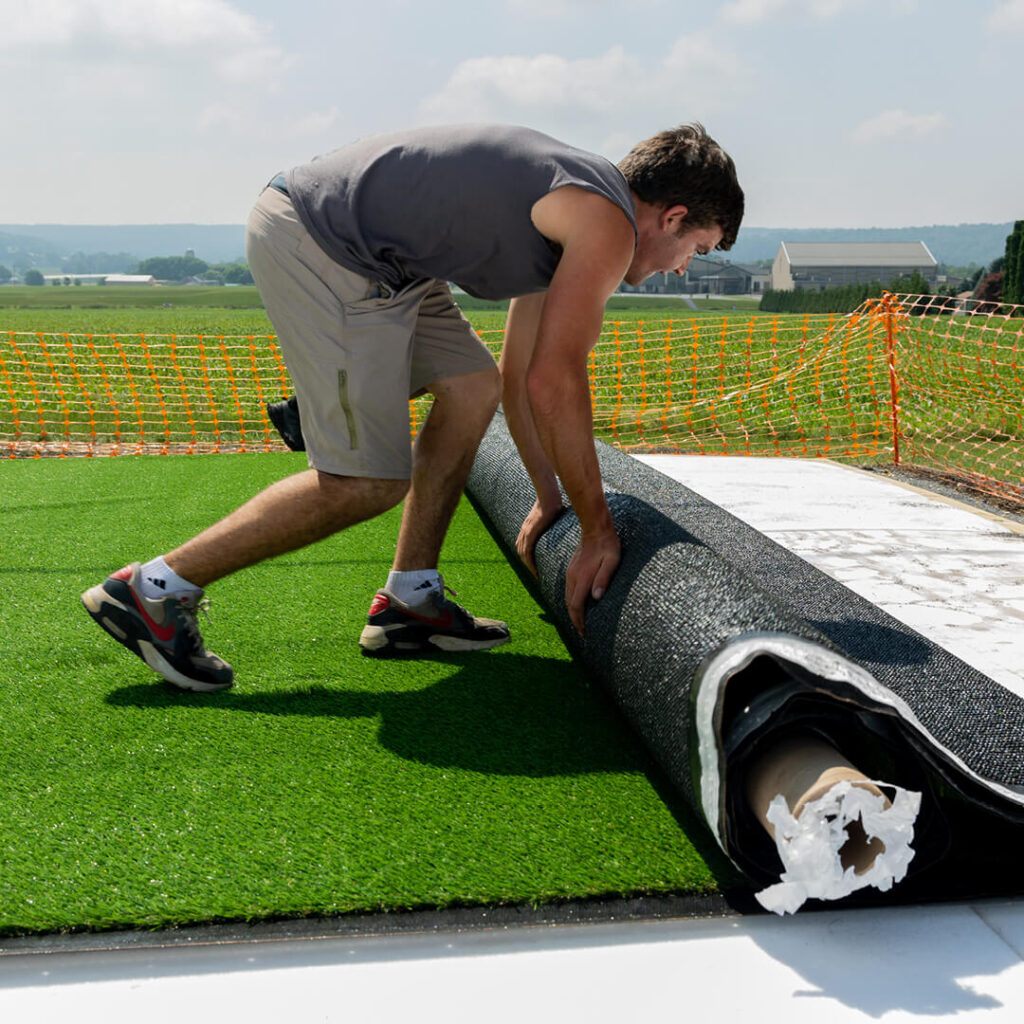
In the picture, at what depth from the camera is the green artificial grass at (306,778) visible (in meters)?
1.50

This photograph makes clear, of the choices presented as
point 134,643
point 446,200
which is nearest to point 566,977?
point 134,643

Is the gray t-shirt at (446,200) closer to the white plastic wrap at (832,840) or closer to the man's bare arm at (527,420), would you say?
the man's bare arm at (527,420)

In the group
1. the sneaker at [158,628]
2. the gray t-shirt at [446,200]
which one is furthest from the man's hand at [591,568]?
the sneaker at [158,628]

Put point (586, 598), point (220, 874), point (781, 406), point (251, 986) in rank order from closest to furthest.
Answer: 1. point (251, 986)
2. point (220, 874)
3. point (586, 598)
4. point (781, 406)

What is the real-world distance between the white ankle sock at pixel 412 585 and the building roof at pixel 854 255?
9526 cm

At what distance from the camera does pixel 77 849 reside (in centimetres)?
159

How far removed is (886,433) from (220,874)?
22.7 ft

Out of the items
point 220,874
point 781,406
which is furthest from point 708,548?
point 781,406

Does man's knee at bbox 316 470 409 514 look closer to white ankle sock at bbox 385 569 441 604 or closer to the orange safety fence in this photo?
white ankle sock at bbox 385 569 441 604

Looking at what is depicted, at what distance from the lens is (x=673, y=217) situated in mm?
2055

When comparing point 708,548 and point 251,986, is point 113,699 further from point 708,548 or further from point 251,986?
point 708,548

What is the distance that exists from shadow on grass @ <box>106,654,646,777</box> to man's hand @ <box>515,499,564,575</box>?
0.97 feet

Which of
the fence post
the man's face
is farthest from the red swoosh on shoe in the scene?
the fence post

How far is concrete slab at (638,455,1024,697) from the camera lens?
2.74 meters
